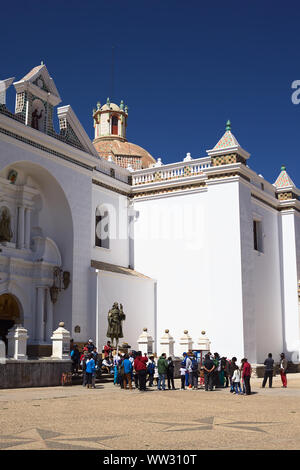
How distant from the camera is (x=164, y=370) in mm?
17453

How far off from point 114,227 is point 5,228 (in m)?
6.93

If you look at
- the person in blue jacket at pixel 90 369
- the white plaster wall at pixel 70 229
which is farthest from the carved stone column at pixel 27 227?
the person in blue jacket at pixel 90 369

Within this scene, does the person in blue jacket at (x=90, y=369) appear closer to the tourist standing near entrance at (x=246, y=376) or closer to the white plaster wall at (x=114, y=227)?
the tourist standing near entrance at (x=246, y=376)

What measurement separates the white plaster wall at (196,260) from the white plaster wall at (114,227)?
653 mm

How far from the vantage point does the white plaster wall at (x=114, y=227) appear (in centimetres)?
2486

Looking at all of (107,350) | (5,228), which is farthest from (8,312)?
(107,350)

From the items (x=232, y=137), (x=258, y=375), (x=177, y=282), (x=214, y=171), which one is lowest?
(x=258, y=375)

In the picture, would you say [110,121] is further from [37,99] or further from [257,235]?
[37,99]

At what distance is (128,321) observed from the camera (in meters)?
24.2

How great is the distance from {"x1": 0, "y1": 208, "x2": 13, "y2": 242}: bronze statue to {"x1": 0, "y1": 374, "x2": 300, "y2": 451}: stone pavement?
646 centimetres

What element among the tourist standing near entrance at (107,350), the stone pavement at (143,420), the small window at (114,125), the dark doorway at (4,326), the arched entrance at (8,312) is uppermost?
the small window at (114,125)

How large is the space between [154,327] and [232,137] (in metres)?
9.27
